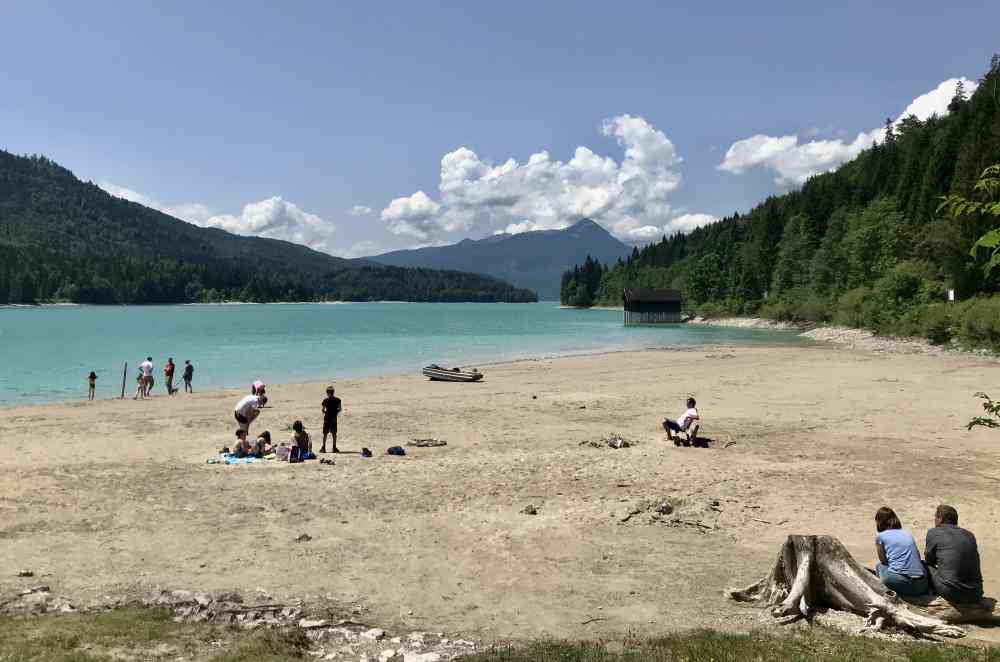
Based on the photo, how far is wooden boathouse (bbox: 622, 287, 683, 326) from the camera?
12325 cm

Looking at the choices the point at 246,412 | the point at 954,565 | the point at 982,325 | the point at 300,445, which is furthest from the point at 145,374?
the point at 982,325

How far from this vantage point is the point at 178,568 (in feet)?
29.8

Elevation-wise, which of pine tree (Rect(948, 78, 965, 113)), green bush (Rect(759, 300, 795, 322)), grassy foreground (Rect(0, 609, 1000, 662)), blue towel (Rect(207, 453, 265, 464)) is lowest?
blue towel (Rect(207, 453, 265, 464))

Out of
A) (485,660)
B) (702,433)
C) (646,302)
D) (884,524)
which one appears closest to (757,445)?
(702,433)

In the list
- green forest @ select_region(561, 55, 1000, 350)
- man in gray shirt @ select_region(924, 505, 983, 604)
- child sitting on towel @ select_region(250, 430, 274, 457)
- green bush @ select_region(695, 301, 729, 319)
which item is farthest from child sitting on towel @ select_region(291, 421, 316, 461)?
green bush @ select_region(695, 301, 729, 319)

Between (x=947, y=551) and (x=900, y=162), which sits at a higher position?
(x=900, y=162)

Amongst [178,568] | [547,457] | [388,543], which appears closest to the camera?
[178,568]

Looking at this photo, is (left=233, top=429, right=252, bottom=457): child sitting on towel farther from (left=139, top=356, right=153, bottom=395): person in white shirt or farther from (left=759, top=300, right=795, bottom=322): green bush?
(left=759, top=300, right=795, bottom=322): green bush

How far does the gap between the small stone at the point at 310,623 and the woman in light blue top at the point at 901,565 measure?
6384mm

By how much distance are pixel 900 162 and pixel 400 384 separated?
11074cm

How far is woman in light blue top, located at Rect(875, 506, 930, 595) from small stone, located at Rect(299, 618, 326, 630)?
20.9 ft

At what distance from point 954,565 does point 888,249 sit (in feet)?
281

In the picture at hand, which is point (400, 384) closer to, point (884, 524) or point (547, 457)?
point (547, 457)

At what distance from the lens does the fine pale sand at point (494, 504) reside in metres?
8.33
